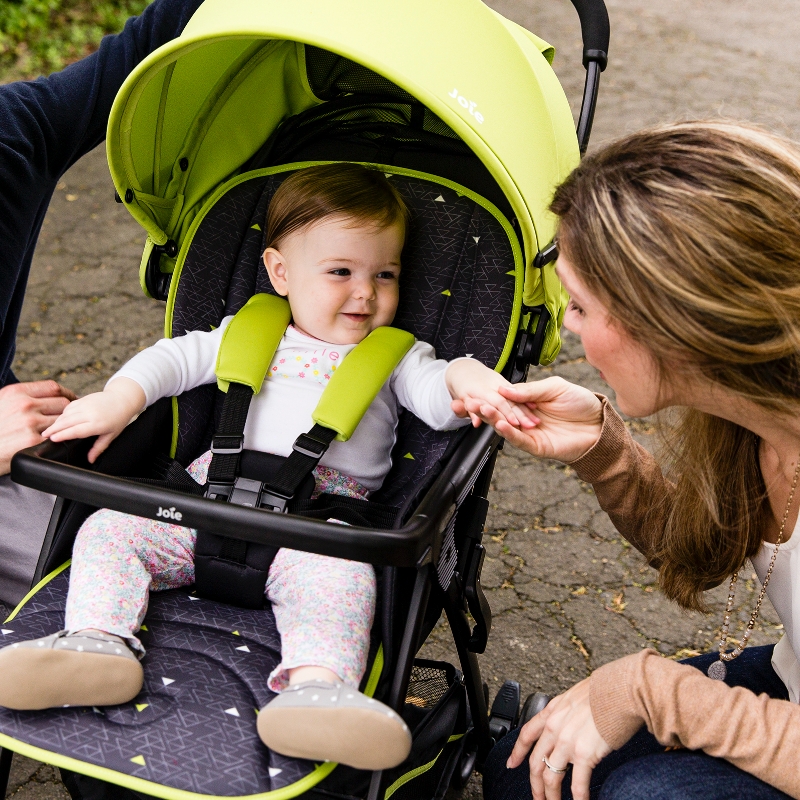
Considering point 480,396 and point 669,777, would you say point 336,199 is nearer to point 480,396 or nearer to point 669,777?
point 480,396

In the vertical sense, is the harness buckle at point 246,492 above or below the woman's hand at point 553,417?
below

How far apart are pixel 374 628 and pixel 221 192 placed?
1097mm

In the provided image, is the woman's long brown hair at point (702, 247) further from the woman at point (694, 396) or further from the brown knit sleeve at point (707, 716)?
the brown knit sleeve at point (707, 716)

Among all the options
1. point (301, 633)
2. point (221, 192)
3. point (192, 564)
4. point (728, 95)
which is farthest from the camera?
point (728, 95)

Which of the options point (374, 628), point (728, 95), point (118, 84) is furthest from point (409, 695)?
point (728, 95)

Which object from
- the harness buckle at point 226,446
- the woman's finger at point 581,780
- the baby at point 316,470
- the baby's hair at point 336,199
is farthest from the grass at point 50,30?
the woman's finger at point 581,780

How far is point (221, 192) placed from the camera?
215 centimetres

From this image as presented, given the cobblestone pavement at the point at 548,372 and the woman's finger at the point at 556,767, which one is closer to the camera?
the woman's finger at the point at 556,767

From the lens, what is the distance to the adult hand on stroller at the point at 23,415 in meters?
1.82

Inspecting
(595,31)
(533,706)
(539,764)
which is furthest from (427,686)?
(595,31)

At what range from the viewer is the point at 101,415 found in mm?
1750

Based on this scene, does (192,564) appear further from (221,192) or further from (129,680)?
(221,192)

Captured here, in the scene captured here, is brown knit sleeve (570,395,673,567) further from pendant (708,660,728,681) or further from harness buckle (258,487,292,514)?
harness buckle (258,487,292,514)

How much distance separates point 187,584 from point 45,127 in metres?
1.07
